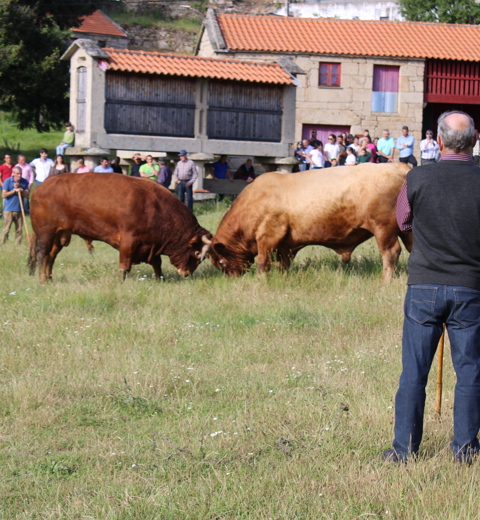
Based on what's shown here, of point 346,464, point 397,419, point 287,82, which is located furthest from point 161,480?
point 287,82

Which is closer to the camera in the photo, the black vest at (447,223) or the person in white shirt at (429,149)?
the black vest at (447,223)

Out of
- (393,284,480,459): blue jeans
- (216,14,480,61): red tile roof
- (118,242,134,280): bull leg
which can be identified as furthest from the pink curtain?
(393,284,480,459): blue jeans

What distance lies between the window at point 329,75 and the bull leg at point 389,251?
22.3 meters

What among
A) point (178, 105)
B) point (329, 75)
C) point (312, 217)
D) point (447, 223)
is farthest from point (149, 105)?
point (447, 223)

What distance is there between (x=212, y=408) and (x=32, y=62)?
84.1ft

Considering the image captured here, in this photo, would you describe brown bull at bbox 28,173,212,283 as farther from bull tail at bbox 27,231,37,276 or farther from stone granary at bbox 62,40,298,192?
stone granary at bbox 62,40,298,192

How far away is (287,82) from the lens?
2273 cm

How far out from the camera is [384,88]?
32.4 m

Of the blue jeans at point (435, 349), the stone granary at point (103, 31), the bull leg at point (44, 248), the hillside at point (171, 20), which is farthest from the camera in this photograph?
the hillside at point (171, 20)

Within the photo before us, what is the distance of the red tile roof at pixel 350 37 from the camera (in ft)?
103

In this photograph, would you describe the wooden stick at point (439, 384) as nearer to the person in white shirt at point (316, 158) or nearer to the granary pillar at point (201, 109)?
the person in white shirt at point (316, 158)

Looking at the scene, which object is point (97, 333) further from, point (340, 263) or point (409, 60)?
point (409, 60)

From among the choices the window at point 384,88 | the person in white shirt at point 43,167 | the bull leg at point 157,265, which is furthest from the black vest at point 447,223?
the window at point 384,88

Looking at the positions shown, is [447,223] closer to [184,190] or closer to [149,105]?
[184,190]
